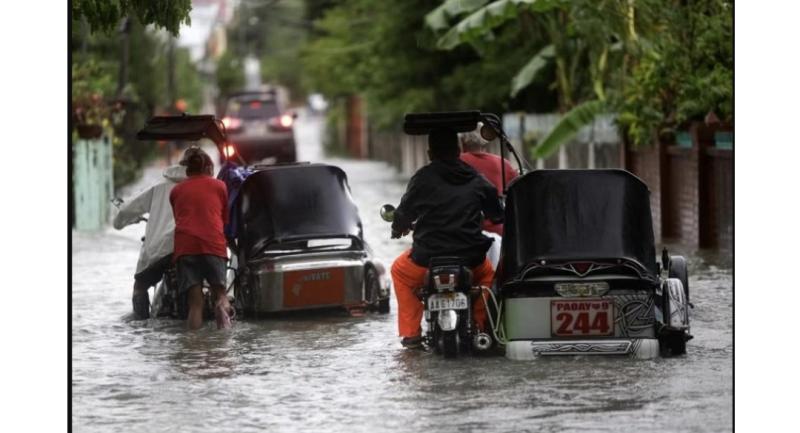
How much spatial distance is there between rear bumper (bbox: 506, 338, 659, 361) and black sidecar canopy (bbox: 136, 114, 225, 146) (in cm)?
380

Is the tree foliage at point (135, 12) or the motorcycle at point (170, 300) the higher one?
the tree foliage at point (135, 12)

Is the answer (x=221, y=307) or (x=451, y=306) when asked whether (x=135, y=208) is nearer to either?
(x=221, y=307)

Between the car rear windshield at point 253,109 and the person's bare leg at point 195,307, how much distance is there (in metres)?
32.1

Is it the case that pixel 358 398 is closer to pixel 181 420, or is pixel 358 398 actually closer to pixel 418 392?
pixel 418 392

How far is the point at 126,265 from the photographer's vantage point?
65.6 ft

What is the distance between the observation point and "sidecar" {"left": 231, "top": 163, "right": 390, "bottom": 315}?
46.7 feet

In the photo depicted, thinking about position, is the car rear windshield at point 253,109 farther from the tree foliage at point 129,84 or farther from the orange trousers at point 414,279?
the orange trousers at point 414,279

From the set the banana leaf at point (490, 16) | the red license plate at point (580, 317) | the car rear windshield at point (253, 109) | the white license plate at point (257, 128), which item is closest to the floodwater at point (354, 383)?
the red license plate at point (580, 317)

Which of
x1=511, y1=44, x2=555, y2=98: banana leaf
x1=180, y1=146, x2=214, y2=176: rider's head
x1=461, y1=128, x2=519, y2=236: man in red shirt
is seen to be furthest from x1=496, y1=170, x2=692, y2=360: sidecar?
x1=511, y1=44, x2=555, y2=98: banana leaf

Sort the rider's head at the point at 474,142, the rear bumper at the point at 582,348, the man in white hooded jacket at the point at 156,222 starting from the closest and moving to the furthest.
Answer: the rear bumper at the point at 582,348 < the rider's head at the point at 474,142 < the man in white hooded jacket at the point at 156,222

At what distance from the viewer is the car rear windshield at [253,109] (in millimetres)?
46094

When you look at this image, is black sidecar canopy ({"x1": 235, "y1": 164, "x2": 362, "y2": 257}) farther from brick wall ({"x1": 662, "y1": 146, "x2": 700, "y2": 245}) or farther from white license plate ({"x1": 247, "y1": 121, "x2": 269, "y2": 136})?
white license plate ({"x1": 247, "y1": 121, "x2": 269, "y2": 136})

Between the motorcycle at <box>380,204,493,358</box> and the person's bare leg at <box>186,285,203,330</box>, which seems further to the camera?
the person's bare leg at <box>186,285,203,330</box>

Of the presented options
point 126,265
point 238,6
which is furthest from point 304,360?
point 238,6
